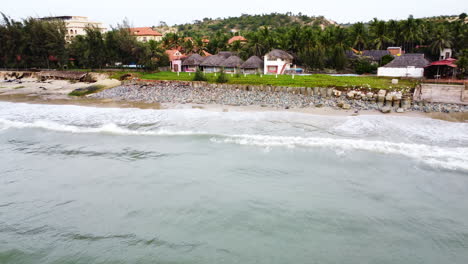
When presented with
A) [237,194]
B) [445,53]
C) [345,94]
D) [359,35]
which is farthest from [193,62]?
[445,53]

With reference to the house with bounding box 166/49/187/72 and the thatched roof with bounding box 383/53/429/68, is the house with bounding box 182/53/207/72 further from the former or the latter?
the thatched roof with bounding box 383/53/429/68

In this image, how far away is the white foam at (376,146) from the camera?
10992 mm

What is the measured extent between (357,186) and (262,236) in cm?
395

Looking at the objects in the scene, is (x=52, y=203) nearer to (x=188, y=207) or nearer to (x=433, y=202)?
(x=188, y=207)

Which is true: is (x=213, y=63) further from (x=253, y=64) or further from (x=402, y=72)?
(x=402, y=72)

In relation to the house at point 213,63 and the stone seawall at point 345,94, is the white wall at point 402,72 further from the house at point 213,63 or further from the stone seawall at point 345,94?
the house at point 213,63

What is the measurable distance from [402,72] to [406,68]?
0.59 metres

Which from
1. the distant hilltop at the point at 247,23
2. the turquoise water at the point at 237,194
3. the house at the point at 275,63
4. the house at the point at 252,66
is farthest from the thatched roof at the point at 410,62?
the distant hilltop at the point at 247,23

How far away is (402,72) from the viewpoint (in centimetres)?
3516

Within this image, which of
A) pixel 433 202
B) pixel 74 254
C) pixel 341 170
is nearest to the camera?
pixel 74 254

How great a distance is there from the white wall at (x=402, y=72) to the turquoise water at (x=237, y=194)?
22.1m

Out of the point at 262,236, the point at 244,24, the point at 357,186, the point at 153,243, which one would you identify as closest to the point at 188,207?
the point at 153,243

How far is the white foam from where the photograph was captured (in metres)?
11.0

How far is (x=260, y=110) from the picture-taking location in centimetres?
2002
